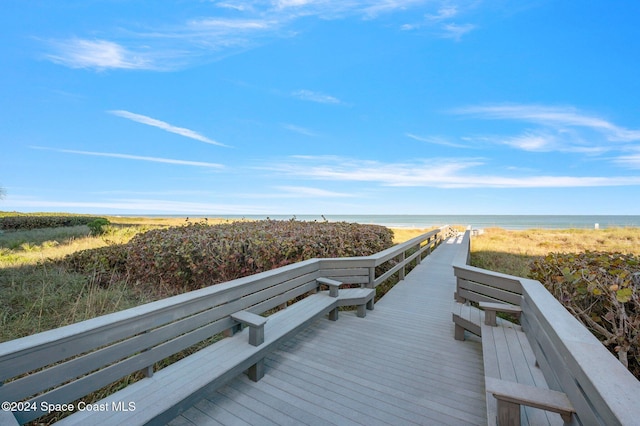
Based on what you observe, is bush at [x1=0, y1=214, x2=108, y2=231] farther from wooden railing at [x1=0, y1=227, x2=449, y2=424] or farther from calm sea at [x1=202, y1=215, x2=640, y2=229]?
wooden railing at [x1=0, y1=227, x2=449, y2=424]

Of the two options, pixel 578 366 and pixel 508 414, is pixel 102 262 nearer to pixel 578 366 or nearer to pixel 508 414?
pixel 508 414

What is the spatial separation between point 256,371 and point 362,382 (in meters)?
1.03

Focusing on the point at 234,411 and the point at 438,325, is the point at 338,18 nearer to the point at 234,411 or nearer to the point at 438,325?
the point at 438,325

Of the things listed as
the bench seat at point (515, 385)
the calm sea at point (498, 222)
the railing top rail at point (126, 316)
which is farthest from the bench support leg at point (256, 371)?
the calm sea at point (498, 222)

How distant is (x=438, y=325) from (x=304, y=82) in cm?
1462

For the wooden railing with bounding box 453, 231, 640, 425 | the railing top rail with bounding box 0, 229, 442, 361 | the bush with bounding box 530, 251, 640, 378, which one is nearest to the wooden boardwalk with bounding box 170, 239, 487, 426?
the wooden railing with bounding box 453, 231, 640, 425

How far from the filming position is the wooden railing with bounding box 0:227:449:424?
1.59 metres

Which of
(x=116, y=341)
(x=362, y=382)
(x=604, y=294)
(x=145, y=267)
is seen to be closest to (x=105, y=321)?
(x=116, y=341)

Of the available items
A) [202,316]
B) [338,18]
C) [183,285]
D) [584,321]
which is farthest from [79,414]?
[338,18]

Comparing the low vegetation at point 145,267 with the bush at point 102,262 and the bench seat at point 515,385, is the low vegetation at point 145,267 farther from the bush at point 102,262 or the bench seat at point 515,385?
the bench seat at point 515,385

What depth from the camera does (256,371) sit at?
2.72 m

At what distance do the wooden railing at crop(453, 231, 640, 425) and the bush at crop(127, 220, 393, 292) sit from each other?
3563 millimetres

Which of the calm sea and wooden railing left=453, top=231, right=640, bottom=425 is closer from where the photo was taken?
wooden railing left=453, top=231, right=640, bottom=425

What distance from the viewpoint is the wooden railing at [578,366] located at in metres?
1.20
